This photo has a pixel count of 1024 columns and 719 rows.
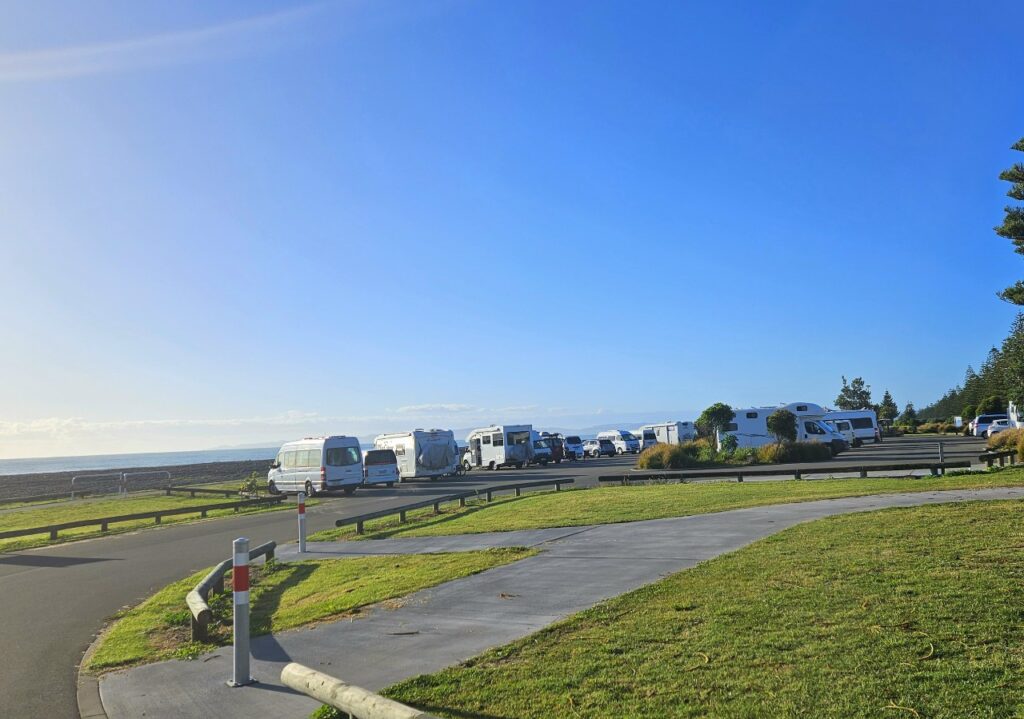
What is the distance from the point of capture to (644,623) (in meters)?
6.64

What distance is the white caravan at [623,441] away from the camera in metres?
60.8

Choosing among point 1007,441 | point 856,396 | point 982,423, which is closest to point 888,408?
point 856,396

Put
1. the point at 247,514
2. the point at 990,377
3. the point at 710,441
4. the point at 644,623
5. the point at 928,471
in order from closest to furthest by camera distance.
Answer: the point at 644,623 → the point at 928,471 → the point at 247,514 → the point at 710,441 → the point at 990,377

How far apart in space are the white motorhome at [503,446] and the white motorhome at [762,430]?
43.8 feet

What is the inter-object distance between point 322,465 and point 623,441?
3477 centimetres

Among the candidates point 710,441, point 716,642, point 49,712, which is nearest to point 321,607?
point 49,712

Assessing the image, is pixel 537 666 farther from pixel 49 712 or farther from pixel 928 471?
pixel 928 471

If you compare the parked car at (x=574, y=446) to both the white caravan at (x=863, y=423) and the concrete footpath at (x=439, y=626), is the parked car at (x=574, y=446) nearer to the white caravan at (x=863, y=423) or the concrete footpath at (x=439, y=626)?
the white caravan at (x=863, y=423)

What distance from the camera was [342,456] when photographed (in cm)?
3150

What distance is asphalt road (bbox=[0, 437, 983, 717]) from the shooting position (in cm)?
696

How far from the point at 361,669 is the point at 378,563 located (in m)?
6.16

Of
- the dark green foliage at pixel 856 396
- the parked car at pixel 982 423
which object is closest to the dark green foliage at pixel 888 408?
the dark green foliage at pixel 856 396

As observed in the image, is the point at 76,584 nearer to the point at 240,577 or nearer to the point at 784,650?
the point at 240,577

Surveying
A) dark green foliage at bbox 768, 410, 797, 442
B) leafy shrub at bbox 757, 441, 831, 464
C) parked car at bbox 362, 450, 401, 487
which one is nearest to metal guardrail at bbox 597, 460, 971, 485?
leafy shrub at bbox 757, 441, 831, 464
